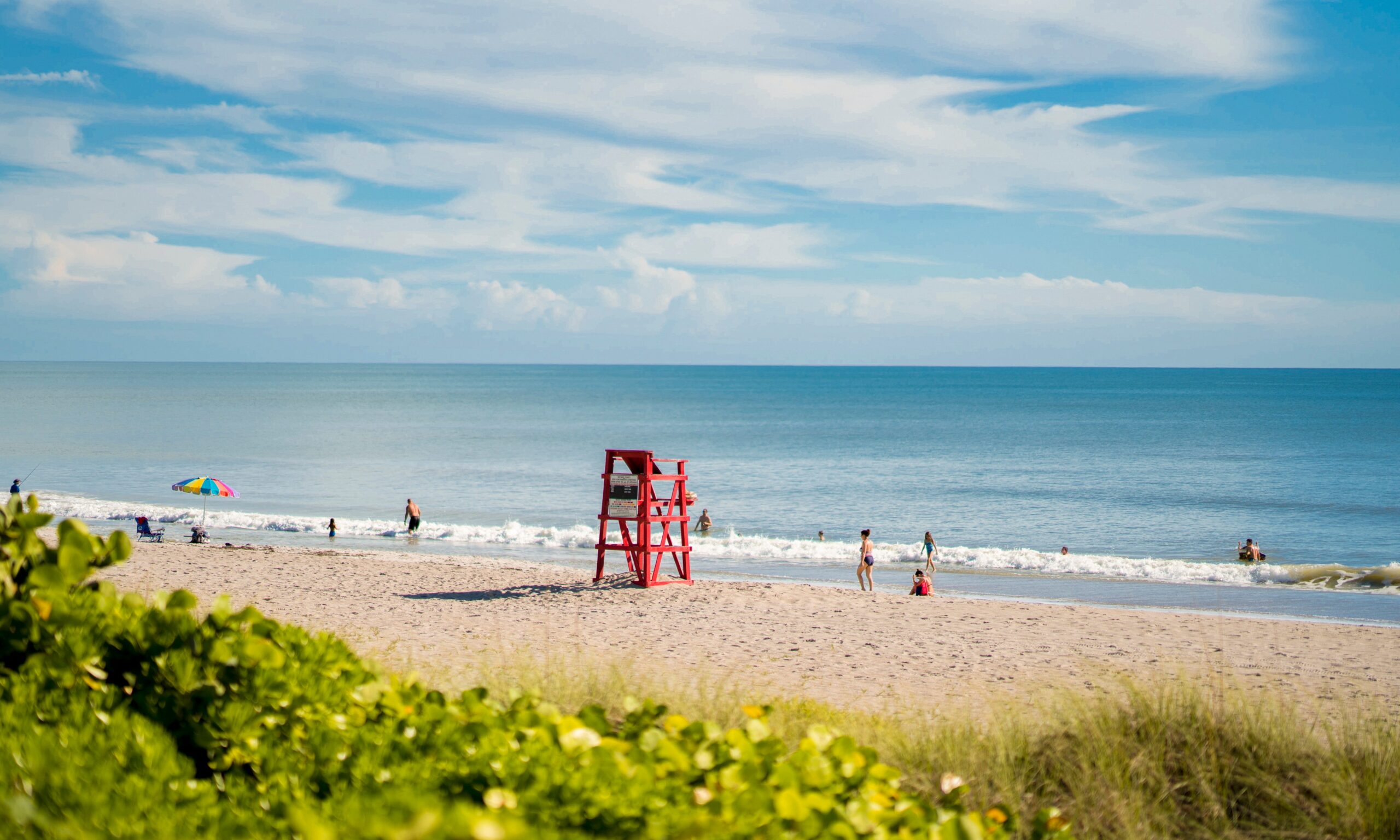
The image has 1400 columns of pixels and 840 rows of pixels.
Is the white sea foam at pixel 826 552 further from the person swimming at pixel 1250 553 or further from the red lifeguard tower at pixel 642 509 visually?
the red lifeguard tower at pixel 642 509

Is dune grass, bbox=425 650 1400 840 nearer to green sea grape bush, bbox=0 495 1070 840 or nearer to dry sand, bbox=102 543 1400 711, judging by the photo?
green sea grape bush, bbox=0 495 1070 840

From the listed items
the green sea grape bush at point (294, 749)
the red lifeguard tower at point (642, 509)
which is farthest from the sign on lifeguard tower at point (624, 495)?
the green sea grape bush at point (294, 749)

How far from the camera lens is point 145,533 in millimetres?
26609

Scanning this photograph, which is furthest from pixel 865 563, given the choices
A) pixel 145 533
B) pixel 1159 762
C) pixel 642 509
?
pixel 145 533

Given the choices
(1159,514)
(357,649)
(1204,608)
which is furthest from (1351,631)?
(1159,514)

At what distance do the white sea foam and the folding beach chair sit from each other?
4415 mm

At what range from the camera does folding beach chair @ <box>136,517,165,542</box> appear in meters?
26.0

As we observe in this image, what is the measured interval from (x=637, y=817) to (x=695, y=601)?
1457 centimetres

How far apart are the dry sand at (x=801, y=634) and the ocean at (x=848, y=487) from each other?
4946mm

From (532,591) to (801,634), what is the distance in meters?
5.48

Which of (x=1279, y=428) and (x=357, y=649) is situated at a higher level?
(x=1279, y=428)

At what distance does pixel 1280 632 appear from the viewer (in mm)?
16484

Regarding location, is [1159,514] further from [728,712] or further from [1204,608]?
[728,712]

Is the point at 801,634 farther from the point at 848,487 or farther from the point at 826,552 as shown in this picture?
the point at 848,487
